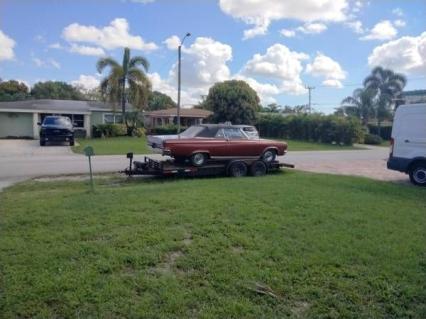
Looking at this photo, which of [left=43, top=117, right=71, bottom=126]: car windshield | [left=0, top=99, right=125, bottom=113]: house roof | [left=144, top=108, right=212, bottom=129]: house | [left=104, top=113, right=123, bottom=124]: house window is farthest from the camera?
[left=144, top=108, right=212, bottom=129]: house

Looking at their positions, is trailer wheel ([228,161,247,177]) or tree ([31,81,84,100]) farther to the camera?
tree ([31,81,84,100])

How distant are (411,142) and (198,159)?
6027 mm

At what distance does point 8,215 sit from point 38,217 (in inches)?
23.9

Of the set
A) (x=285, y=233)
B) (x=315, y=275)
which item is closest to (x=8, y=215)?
(x=285, y=233)

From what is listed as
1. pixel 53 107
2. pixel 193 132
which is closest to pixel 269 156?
pixel 193 132

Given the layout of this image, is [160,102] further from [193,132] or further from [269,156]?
[193,132]

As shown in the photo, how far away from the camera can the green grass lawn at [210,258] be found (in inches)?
141

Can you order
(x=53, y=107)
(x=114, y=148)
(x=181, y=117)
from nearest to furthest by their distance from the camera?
(x=114, y=148)
(x=53, y=107)
(x=181, y=117)

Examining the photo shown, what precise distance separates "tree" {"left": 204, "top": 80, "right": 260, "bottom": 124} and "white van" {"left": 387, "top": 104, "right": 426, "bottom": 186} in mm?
28911

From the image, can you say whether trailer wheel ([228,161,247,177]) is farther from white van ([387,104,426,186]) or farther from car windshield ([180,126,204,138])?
white van ([387,104,426,186])

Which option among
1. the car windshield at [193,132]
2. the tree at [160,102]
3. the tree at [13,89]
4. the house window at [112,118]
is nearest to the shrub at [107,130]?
A: the house window at [112,118]

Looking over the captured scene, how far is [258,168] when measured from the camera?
12.4 m

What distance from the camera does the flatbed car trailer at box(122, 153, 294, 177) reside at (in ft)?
36.1

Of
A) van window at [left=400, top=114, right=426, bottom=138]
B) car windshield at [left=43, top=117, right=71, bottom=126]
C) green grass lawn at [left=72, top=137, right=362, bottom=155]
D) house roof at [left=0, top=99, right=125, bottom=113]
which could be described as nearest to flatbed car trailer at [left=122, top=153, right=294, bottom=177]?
van window at [left=400, top=114, right=426, bottom=138]
